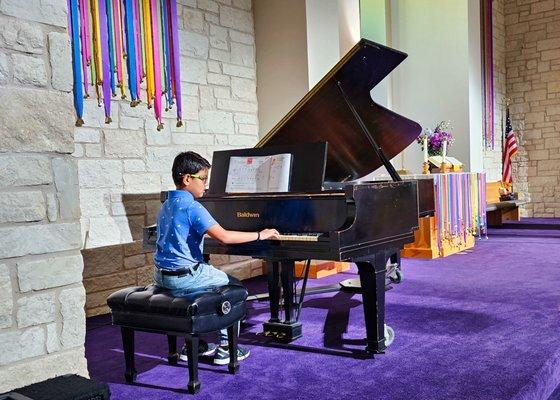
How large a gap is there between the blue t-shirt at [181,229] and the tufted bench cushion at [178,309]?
0.52ft

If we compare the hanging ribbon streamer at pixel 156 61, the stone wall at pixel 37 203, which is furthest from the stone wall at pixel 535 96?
the stone wall at pixel 37 203

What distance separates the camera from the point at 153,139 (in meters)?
4.71

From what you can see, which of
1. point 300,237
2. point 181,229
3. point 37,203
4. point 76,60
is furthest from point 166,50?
point 37,203

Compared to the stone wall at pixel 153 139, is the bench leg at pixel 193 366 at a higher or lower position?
lower

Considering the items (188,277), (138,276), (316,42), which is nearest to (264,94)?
(316,42)

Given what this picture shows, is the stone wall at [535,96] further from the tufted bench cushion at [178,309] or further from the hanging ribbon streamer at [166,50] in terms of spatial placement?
the tufted bench cushion at [178,309]

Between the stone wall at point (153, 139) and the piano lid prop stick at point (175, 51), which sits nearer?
the stone wall at point (153, 139)

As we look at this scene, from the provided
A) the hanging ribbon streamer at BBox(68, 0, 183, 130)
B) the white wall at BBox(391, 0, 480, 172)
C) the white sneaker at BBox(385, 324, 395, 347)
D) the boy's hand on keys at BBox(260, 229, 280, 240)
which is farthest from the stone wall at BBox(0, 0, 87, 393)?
the white wall at BBox(391, 0, 480, 172)

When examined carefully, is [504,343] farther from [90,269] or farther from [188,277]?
[90,269]

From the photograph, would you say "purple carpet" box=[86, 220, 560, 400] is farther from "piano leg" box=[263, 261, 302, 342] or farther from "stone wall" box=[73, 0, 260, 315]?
"stone wall" box=[73, 0, 260, 315]

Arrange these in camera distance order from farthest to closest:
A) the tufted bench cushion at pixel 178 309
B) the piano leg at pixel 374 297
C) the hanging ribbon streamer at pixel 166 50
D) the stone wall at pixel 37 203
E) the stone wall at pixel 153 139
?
the hanging ribbon streamer at pixel 166 50 < the stone wall at pixel 153 139 < the piano leg at pixel 374 297 < the tufted bench cushion at pixel 178 309 < the stone wall at pixel 37 203

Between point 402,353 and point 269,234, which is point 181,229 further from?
point 402,353

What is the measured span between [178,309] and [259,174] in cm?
105

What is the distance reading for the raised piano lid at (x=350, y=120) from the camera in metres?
3.24
